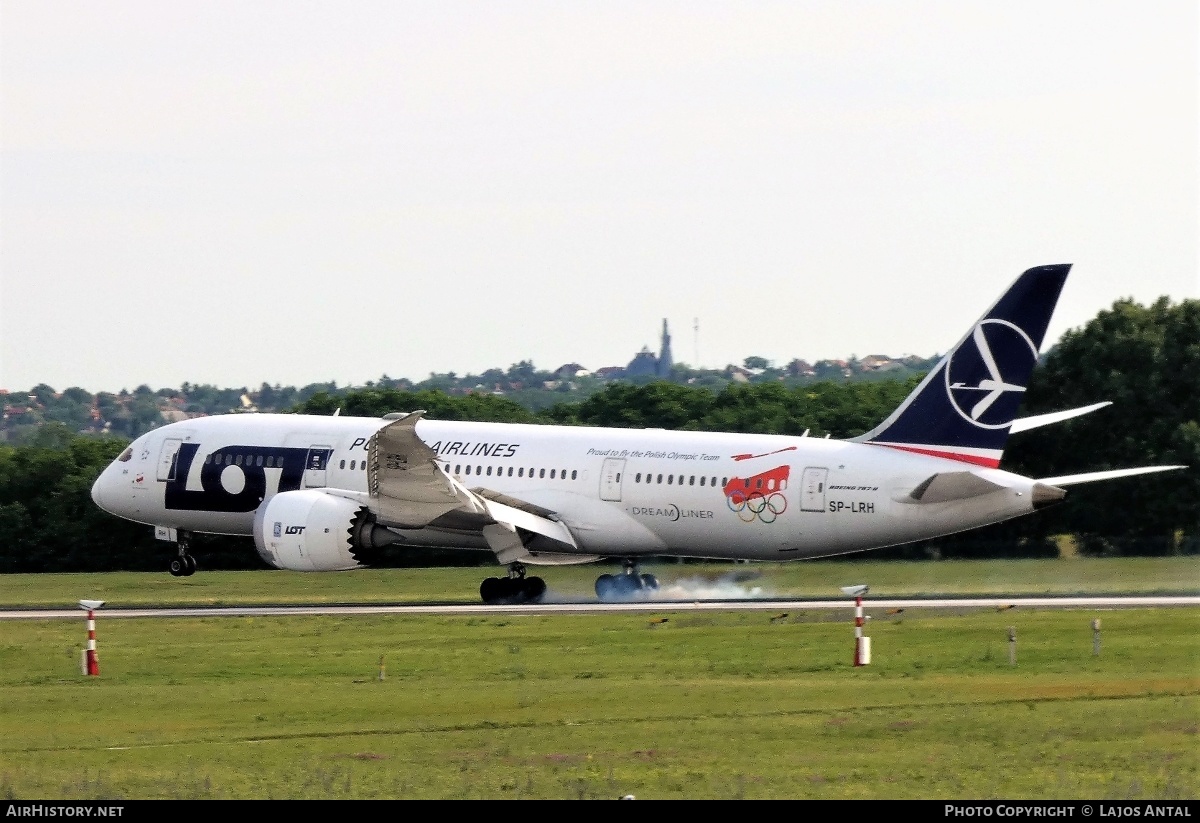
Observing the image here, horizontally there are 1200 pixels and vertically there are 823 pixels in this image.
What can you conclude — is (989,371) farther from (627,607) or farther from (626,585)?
(626,585)

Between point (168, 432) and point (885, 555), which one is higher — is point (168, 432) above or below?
above

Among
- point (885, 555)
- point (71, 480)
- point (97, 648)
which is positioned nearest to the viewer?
point (97, 648)

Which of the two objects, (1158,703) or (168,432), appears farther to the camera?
(168,432)

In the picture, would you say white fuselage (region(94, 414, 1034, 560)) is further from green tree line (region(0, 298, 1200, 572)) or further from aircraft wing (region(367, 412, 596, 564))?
green tree line (region(0, 298, 1200, 572))

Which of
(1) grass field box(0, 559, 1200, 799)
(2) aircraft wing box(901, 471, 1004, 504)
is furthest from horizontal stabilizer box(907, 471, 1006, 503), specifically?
(1) grass field box(0, 559, 1200, 799)

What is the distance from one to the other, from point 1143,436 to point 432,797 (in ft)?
156

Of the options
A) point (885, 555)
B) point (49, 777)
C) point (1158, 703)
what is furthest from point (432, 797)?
point (885, 555)

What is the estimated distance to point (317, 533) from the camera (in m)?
44.5

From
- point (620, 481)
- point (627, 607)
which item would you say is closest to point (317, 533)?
point (620, 481)

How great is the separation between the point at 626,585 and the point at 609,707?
1893cm

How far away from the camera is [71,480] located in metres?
70.6

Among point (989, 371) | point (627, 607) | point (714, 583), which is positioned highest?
point (989, 371)
